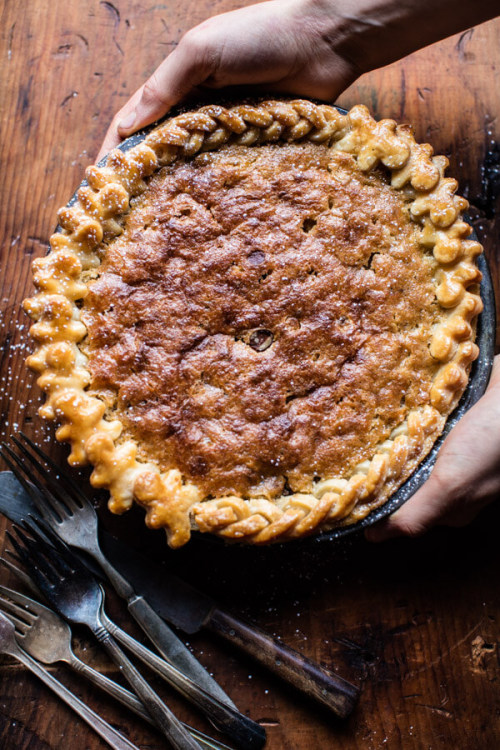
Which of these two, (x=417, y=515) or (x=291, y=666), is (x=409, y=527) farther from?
(x=291, y=666)

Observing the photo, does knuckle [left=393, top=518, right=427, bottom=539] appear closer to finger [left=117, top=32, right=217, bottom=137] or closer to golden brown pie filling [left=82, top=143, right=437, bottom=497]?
golden brown pie filling [left=82, top=143, right=437, bottom=497]

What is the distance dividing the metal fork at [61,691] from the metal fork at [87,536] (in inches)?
9.6

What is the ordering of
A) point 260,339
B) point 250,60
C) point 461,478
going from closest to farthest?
point 461,478 → point 260,339 → point 250,60

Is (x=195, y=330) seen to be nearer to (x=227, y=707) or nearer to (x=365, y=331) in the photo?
(x=365, y=331)

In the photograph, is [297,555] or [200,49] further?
[297,555]

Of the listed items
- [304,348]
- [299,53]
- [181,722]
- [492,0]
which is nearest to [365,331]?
[304,348]

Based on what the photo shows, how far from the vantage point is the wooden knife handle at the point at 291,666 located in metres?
1.92

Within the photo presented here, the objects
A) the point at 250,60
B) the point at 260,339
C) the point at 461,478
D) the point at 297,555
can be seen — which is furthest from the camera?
the point at 297,555

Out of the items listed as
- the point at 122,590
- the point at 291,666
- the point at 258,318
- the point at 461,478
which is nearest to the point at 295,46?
the point at 258,318

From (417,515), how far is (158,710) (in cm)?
99

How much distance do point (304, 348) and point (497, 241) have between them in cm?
94

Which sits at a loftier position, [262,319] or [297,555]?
[262,319]

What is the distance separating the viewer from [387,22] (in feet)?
6.81

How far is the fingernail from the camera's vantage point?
1945mm
